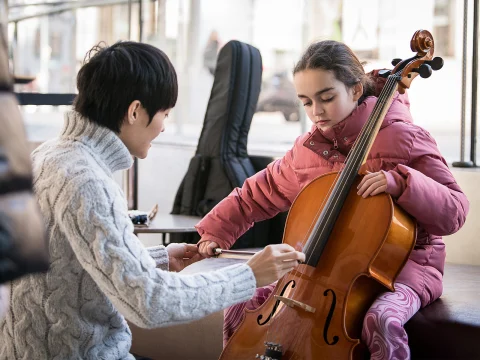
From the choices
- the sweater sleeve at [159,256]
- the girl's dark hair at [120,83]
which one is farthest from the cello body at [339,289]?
the girl's dark hair at [120,83]

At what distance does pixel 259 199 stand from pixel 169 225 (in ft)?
2.43

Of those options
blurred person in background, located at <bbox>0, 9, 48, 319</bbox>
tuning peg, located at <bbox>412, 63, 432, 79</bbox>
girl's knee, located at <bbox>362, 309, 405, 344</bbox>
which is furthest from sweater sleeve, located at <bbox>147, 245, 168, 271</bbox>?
blurred person in background, located at <bbox>0, 9, 48, 319</bbox>

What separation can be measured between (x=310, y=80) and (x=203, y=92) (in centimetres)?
267

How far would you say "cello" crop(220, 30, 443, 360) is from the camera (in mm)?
1667

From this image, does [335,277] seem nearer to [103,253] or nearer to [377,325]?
[377,325]

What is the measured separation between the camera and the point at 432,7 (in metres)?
3.65

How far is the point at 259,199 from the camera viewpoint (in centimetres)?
228

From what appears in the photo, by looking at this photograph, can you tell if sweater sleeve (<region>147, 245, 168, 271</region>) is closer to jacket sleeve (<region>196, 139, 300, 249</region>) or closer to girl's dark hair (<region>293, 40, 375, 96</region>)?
jacket sleeve (<region>196, 139, 300, 249</region>)

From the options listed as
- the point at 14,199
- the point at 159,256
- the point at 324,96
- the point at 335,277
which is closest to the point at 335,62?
the point at 324,96

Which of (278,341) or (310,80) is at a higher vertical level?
(310,80)

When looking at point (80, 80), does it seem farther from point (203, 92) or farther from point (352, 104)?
point (203, 92)

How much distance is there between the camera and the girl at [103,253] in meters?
1.23

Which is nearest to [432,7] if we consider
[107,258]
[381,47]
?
[381,47]

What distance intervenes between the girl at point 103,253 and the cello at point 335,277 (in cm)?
28
